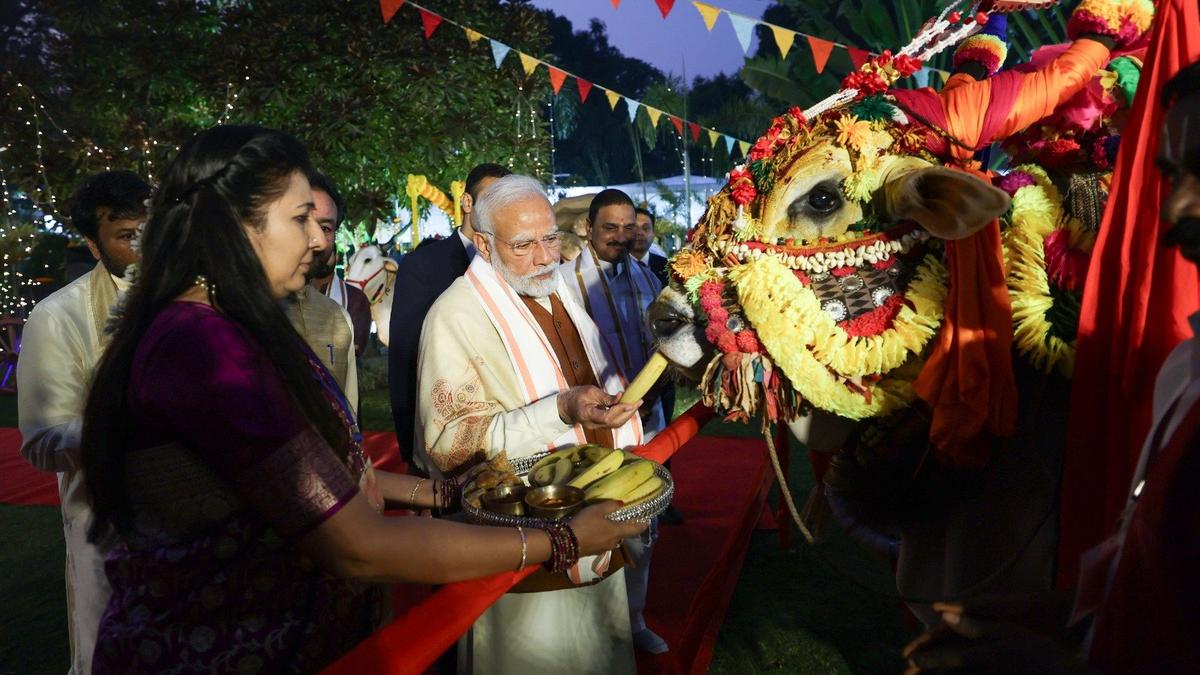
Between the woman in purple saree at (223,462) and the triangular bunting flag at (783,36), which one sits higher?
the triangular bunting flag at (783,36)

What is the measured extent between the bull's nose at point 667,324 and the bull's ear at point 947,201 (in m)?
0.79

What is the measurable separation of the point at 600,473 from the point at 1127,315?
60.9 inches

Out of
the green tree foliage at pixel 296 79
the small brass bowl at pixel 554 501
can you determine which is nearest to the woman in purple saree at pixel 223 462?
the small brass bowl at pixel 554 501

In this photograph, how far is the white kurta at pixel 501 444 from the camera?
9.95 feet

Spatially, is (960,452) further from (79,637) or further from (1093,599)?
(79,637)

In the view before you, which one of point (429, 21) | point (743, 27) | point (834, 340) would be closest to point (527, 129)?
point (429, 21)

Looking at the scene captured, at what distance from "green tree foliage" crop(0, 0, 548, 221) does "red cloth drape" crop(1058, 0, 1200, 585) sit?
924cm

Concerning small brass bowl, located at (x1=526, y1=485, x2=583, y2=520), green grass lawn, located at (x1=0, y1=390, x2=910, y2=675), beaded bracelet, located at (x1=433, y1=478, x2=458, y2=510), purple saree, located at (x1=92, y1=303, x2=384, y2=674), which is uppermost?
purple saree, located at (x1=92, y1=303, x2=384, y2=674)

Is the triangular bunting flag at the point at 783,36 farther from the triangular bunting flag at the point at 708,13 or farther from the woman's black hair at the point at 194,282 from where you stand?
the woman's black hair at the point at 194,282

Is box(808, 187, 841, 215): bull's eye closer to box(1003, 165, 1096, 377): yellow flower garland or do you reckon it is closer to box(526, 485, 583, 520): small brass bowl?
box(1003, 165, 1096, 377): yellow flower garland

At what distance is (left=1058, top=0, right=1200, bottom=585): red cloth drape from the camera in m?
2.25

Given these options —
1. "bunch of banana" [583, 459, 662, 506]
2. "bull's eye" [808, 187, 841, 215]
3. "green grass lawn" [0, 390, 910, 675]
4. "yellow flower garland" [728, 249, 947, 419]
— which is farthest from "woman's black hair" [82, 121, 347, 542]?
"green grass lawn" [0, 390, 910, 675]

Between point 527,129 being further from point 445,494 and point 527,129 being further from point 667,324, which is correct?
point 445,494

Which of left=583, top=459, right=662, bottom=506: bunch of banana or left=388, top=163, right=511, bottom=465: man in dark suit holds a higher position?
Answer: left=388, top=163, right=511, bottom=465: man in dark suit
